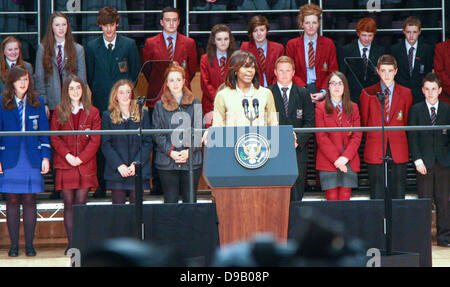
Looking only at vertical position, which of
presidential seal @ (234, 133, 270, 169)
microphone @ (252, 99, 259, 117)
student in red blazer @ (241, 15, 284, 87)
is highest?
student in red blazer @ (241, 15, 284, 87)

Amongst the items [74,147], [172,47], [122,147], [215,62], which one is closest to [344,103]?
[215,62]

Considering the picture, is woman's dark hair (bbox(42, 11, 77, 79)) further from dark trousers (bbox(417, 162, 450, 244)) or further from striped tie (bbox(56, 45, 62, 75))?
dark trousers (bbox(417, 162, 450, 244))

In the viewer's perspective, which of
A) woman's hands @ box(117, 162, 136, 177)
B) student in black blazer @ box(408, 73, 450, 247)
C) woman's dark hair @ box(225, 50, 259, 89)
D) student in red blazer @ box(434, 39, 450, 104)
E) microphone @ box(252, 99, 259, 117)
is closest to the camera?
microphone @ box(252, 99, 259, 117)

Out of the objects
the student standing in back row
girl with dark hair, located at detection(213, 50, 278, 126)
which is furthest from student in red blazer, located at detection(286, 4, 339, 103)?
girl with dark hair, located at detection(213, 50, 278, 126)

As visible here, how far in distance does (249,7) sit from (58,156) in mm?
3308

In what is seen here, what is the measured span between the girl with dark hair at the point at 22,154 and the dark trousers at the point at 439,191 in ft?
10.3

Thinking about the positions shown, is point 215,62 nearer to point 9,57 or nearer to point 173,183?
point 173,183

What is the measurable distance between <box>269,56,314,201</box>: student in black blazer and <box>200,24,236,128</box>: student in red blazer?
0.64m

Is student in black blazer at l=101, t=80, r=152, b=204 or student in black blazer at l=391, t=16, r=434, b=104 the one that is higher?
student in black blazer at l=391, t=16, r=434, b=104

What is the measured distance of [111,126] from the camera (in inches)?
232

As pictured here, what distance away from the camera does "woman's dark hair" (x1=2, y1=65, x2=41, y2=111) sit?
227 inches

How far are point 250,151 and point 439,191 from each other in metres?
2.65

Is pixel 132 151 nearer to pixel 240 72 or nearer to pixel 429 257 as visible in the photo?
pixel 240 72

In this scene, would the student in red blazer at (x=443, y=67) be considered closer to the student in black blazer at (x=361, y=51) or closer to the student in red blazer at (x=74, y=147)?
the student in black blazer at (x=361, y=51)
